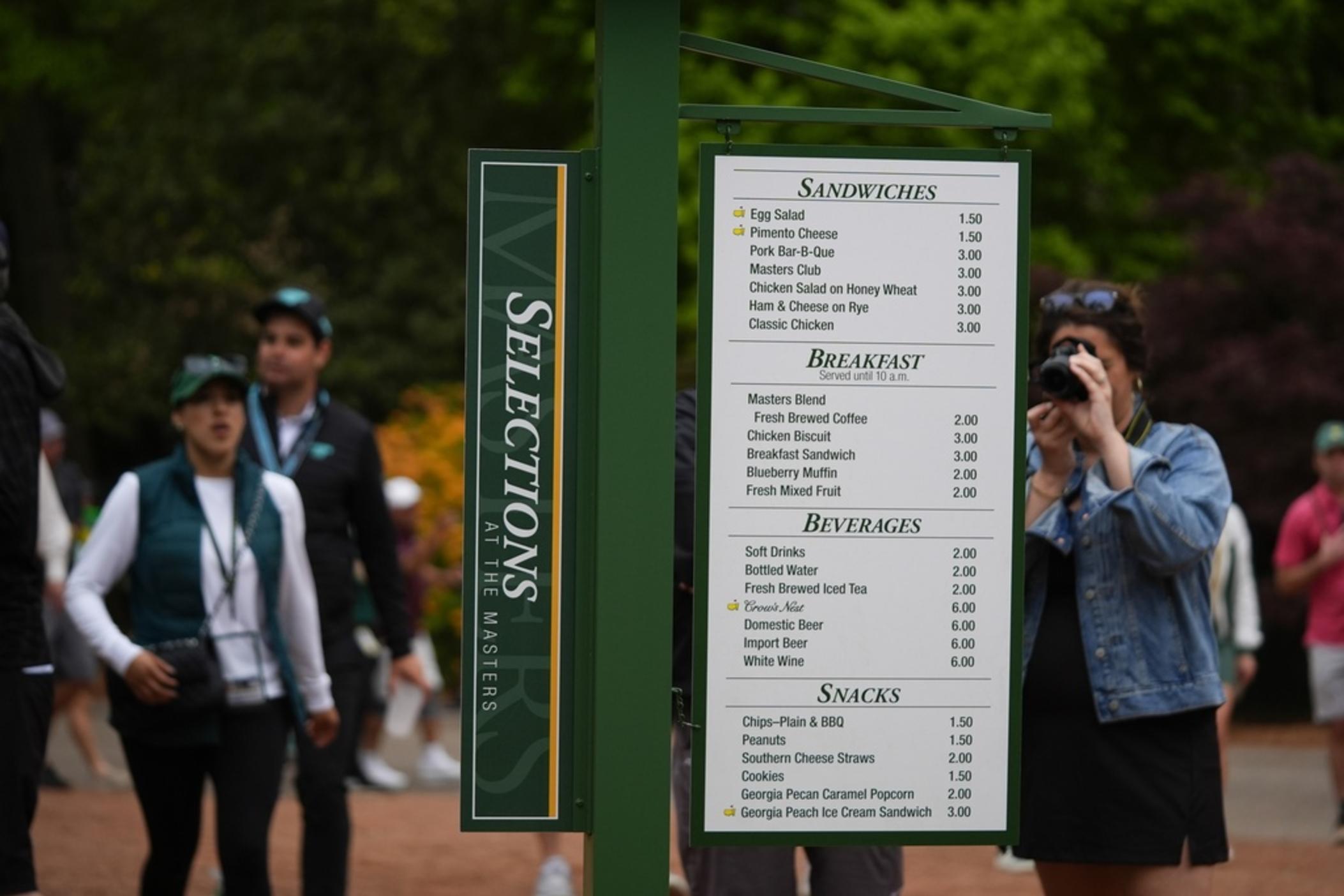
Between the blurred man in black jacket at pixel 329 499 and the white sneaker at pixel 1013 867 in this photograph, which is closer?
the blurred man in black jacket at pixel 329 499

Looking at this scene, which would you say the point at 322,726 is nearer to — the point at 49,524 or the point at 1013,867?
the point at 49,524

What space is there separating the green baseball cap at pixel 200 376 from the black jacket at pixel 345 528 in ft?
1.83

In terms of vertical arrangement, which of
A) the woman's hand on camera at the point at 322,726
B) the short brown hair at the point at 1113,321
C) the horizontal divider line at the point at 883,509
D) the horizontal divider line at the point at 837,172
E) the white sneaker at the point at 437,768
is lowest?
the white sneaker at the point at 437,768

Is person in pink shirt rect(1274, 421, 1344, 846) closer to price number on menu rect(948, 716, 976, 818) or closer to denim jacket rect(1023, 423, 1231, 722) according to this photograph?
denim jacket rect(1023, 423, 1231, 722)

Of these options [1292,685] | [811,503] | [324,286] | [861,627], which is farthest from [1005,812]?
[324,286]

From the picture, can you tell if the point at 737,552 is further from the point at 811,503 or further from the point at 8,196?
the point at 8,196

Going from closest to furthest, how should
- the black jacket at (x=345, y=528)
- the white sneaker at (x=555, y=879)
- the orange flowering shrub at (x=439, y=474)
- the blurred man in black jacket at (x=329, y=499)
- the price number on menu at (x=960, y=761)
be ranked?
the price number on menu at (x=960, y=761) < the blurred man in black jacket at (x=329, y=499) < the black jacket at (x=345, y=528) < the white sneaker at (x=555, y=879) < the orange flowering shrub at (x=439, y=474)

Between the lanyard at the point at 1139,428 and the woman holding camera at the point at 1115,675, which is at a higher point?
the lanyard at the point at 1139,428

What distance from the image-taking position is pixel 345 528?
23.1 feet

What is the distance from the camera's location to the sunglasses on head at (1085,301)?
477cm

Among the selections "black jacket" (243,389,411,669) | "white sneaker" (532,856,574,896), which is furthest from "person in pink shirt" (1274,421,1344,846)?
"black jacket" (243,389,411,669)

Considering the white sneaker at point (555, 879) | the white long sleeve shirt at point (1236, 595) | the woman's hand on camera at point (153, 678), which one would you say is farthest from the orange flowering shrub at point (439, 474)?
the woman's hand on camera at point (153, 678)

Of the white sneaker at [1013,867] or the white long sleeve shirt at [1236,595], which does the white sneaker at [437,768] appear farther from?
the white long sleeve shirt at [1236,595]

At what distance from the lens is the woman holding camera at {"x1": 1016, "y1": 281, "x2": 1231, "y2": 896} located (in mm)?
4547
